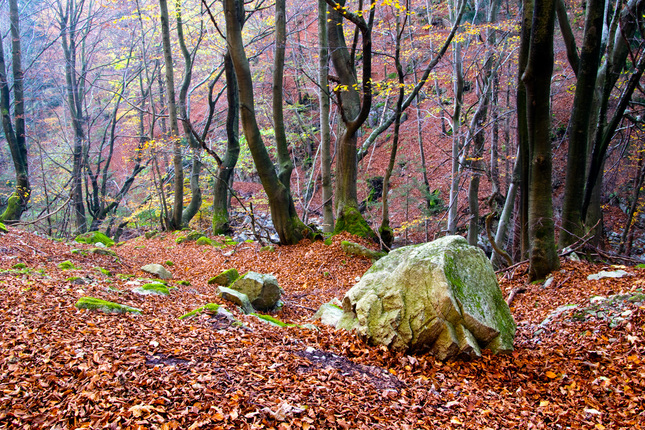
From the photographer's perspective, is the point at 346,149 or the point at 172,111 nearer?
the point at 346,149

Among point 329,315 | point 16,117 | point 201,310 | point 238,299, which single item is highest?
point 16,117

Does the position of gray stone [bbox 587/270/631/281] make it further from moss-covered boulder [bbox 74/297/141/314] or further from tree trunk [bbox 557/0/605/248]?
moss-covered boulder [bbox 74/297/141/314]

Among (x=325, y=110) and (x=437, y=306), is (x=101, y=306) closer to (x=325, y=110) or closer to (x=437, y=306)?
(x=437, y=306)

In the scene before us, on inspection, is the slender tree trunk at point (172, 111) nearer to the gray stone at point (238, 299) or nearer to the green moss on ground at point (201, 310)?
the gray stone at point (238, 299)

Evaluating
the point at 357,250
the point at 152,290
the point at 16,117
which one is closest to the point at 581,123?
the point at 357,250

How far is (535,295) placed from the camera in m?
5.31

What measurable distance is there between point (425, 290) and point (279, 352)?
1.50m

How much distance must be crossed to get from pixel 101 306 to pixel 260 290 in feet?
6.71

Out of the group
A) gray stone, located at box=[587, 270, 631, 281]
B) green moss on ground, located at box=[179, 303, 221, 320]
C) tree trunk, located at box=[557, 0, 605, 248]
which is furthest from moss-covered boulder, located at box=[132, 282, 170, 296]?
tree trunk, located at box=[557, 0, 605, 248]

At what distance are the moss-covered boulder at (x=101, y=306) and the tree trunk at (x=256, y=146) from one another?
16.5ft

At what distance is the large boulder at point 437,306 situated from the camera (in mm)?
3643

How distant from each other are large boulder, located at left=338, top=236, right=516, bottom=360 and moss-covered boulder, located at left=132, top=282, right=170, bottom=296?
2.33 metres

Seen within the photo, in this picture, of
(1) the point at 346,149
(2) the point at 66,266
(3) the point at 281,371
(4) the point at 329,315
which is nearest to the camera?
(3) the point at 281,371

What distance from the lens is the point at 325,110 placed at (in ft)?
31.1
